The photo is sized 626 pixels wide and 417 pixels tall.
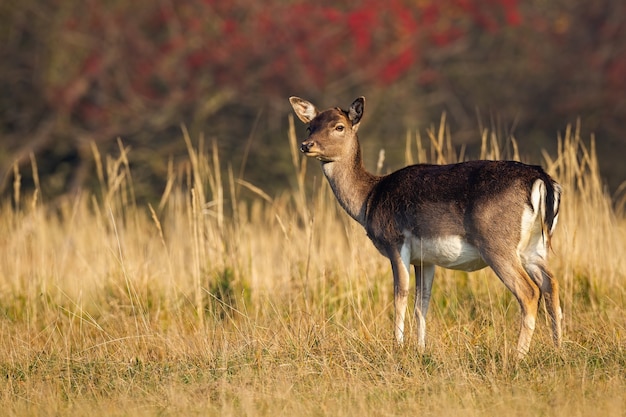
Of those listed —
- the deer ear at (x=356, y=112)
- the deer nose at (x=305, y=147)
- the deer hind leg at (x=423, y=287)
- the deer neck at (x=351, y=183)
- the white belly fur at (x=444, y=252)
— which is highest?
the deer ear at (x=356, y=112)

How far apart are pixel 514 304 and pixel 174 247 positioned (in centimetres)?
315

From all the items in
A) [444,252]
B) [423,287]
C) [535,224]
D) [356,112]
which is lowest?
[423,287]

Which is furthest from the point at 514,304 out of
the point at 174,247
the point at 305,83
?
the point at 305,83

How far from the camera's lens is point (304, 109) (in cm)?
788

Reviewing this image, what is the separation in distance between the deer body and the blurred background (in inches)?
Result: 324

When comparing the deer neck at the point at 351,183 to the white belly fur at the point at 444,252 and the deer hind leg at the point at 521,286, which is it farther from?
the deer hind leg at the point at 521,286

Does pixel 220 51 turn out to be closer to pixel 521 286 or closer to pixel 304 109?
pixel 304 109

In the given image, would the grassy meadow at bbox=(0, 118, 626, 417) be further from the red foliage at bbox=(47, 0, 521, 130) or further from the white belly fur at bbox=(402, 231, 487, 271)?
the red foliage at bbox=(47, 0, 521, 130)

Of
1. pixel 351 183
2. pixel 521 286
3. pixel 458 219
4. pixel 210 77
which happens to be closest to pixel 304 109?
pixel 351 183

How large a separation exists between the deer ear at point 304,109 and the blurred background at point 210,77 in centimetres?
751

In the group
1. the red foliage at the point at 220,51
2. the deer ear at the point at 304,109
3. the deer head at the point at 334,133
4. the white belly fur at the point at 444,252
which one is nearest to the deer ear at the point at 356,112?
the deer head at the point at 334,133

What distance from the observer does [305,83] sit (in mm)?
16484

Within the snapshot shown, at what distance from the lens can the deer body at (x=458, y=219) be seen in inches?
259

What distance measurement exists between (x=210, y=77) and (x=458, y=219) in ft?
35.1
